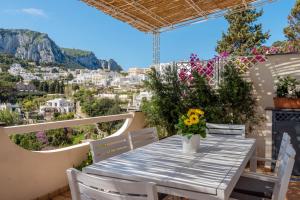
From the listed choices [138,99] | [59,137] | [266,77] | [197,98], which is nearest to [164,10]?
[197,98]

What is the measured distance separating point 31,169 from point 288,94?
3662 millimetres

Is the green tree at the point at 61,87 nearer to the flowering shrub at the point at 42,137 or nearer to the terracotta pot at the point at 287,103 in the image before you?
the flowering shrub at the point at 42,137

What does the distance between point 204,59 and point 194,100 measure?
0.92 metres

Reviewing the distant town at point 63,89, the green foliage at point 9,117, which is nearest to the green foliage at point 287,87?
the distant town at point 63,89

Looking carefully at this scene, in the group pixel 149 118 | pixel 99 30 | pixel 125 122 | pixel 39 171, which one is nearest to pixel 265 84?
pixel 149 118

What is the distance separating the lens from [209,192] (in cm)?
Answer: 131

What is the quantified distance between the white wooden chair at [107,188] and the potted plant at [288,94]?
333cm

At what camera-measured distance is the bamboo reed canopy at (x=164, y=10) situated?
12.5 ft

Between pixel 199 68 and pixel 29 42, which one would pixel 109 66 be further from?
pixel 199 68

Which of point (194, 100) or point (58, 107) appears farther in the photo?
point (194, 100)

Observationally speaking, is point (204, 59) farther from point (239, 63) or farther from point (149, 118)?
point (149, 118)

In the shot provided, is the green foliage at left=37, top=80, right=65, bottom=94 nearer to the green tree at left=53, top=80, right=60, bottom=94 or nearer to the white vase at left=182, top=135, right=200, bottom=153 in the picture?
the green tree at left=53, top=80, right=60, bottom=94

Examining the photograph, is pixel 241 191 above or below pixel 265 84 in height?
below

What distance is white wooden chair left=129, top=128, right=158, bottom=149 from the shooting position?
2614 millimetres
